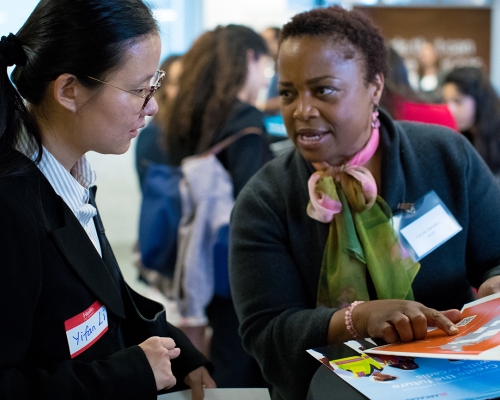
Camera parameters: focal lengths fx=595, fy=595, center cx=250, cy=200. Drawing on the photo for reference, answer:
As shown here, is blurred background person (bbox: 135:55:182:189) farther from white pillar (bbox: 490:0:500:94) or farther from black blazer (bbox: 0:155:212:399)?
white pillar (bbox: 490:0:500:94)

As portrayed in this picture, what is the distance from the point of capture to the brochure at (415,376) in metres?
1.04

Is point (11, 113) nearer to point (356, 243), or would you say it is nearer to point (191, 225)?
point (356, 243)

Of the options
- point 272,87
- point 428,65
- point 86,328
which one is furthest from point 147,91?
point 428,65

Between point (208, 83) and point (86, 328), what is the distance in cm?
201

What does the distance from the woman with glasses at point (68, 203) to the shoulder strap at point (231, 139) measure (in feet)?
4.90

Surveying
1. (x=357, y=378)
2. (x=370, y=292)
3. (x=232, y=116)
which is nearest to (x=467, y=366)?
(x=357, y=378)

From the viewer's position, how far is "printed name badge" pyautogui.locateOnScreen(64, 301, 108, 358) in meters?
1.10

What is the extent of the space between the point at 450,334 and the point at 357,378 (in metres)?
0.24

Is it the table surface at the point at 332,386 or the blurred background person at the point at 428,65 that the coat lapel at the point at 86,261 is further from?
the blurred background person at the point at 428,65

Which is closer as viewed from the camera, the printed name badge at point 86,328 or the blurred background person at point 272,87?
the printed name badge at point 86,328

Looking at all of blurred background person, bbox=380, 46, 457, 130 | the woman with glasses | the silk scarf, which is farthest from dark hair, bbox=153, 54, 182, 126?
the woman with glasses

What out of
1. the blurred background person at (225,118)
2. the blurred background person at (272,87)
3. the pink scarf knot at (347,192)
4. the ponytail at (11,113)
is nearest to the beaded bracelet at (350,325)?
the pink scarf knot at (347,192)

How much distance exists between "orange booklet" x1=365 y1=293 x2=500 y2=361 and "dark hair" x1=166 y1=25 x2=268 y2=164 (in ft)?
5.93

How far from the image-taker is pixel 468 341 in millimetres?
1139
